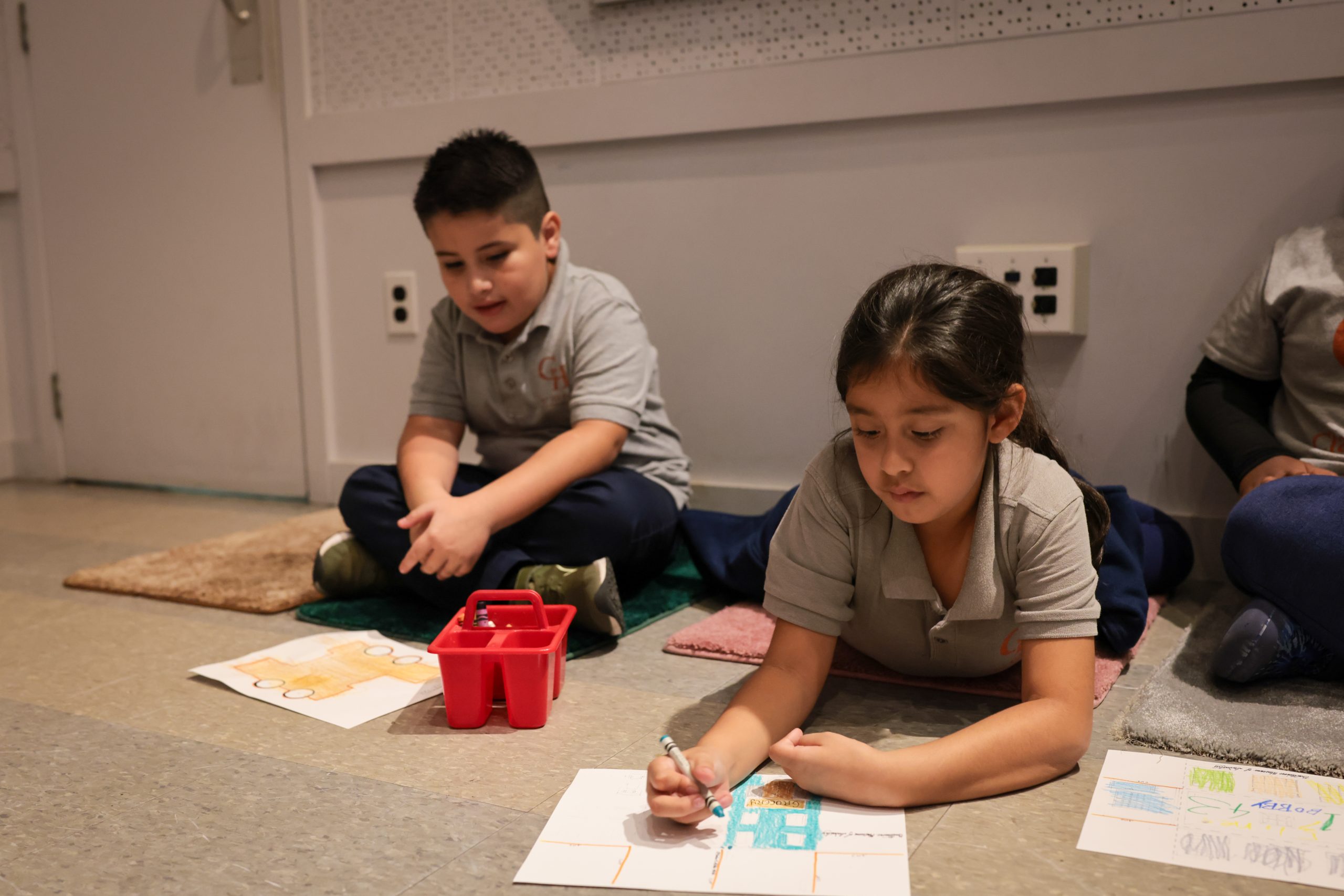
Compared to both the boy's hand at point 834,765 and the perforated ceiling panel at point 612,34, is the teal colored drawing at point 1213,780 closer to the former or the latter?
the boy's hand at point 834,765

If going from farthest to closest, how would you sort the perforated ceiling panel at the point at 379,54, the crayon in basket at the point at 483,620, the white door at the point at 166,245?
the white door at the point at 166,245 < the perforated ceiling panel at the point at 379,54 < the crayon in basket at the point at 483,620

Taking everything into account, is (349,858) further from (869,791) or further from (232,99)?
(232,99)

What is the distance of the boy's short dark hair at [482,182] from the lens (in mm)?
A: 1419

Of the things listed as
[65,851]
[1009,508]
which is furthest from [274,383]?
[1009,508]

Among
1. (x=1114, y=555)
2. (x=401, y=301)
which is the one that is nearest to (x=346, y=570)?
(x=401, y=301)

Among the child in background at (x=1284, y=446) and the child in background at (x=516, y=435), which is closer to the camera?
the child in background at (x=1284, y=446)

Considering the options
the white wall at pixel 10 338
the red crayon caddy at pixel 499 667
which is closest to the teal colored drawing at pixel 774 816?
the red crayon caddy at pixel 499 667

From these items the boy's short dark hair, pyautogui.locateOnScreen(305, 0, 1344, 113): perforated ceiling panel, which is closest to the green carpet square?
the boy's short dark hair

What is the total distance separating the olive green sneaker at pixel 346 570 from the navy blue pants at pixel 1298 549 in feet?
3.58

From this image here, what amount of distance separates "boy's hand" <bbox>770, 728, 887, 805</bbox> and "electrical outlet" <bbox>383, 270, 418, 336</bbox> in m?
1.49

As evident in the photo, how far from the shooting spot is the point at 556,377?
155cm

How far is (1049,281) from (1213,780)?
0.88m

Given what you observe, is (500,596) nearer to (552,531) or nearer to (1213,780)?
(552,531)

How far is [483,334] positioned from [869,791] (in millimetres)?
928
